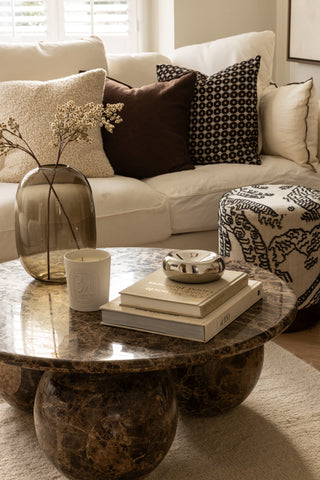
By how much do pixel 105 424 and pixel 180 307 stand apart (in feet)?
0.93

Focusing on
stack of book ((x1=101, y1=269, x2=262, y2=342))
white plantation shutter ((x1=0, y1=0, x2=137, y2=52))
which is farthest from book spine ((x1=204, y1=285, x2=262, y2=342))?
white plantation shutter ((x1=0, y1=0, x2=137, y2=52))

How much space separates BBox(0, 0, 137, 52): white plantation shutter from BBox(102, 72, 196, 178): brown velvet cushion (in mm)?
1175


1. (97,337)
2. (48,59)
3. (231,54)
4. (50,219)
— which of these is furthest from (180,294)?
(231,54)

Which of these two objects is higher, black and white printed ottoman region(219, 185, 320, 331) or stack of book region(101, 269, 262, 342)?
stack of book region(101, 269, 262, 342)

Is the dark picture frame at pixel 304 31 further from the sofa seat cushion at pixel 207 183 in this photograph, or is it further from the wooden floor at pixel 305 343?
the wooden floor at pixel 305 343

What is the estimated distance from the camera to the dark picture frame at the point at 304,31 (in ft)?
11.7

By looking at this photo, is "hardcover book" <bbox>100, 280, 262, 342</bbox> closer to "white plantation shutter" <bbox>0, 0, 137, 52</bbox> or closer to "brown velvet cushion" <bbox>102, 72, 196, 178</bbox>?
"brown velvet cushion" <bbox>102, 72, 196, 178</bbox>

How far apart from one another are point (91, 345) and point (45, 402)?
0.63 ft

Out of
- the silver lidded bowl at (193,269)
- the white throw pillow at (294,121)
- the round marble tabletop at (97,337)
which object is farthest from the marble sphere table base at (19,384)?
the white throw pillow at (294,121)

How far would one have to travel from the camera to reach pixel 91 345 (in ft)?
4.28

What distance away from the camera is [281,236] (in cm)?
223

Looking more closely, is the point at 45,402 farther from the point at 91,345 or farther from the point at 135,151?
the point at 135,151

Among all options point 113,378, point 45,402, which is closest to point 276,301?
point 113,378

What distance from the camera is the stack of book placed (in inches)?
51.4
